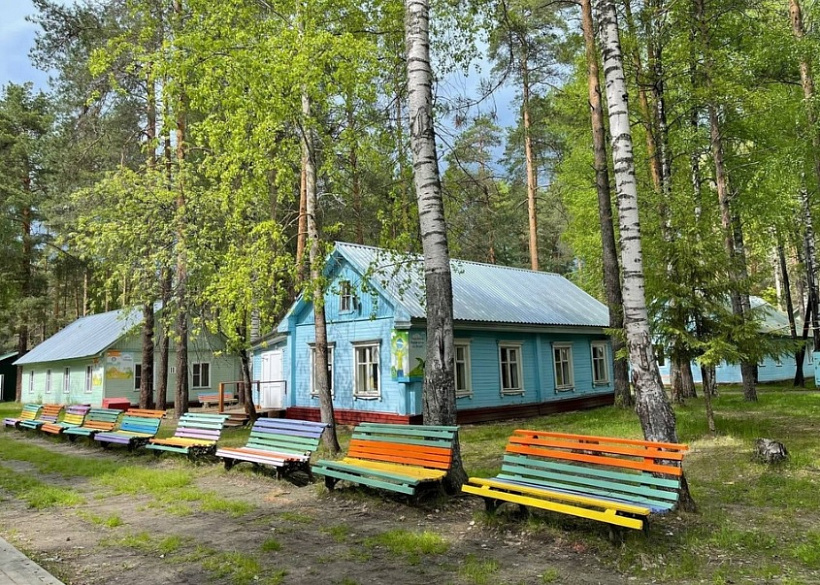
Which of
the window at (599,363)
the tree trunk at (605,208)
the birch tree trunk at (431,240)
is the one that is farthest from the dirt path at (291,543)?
the window at (599,363)

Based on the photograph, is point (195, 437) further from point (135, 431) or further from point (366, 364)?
point (366, 364)

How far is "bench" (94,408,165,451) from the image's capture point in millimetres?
11578

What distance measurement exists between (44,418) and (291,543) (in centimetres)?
1521

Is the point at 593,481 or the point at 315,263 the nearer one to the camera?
the point at 593,481

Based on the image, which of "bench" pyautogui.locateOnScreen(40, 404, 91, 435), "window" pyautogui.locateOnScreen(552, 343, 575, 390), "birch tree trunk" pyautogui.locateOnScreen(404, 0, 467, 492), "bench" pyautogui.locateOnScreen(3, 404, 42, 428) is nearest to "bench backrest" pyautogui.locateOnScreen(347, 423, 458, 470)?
"birch tree trunk" pyautogui.locateOnScreen(404, 0, 467, 492)

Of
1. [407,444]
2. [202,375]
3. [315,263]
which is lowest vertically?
[407,444]

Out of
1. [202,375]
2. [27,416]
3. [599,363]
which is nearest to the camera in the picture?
[27,416]

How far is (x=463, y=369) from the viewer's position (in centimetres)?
1684

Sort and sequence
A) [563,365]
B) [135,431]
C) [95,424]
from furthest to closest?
[563,365]
[95,424]
[135,431]

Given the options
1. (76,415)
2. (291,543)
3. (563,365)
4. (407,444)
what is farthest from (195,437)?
(563,365)

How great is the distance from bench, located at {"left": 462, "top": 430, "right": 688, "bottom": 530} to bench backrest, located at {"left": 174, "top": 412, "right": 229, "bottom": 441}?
616 cm

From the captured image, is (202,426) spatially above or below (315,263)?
below

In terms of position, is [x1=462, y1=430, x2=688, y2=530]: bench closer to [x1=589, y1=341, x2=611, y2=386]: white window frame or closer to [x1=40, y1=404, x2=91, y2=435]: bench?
[x1=40, y1=404, x2=91, y2=435]: bench

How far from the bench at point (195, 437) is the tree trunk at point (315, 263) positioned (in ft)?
6.14
